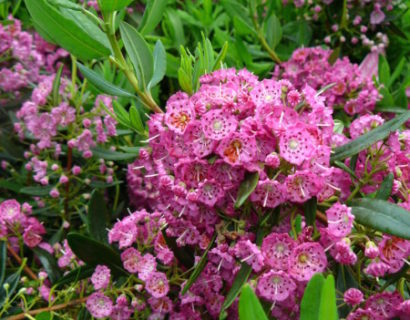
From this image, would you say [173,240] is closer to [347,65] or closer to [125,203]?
[125,203]

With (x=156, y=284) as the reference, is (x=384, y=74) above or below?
above

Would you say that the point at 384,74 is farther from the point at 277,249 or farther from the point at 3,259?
the point at 3,259

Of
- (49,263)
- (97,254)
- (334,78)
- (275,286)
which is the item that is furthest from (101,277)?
(334,78)

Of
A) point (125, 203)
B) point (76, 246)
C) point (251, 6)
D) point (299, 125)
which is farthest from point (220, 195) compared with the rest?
point (251, 6)

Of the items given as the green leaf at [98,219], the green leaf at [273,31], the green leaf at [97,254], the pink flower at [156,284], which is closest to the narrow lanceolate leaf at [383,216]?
the pink flower at [156,284]

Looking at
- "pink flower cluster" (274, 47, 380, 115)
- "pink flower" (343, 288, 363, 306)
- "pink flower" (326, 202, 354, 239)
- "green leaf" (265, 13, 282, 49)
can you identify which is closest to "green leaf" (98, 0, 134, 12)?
"pink flower" (326, 202, 354, 239)

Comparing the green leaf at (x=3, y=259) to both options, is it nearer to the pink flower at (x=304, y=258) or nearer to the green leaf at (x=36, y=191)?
the green leaf at (x=36, y=191)
